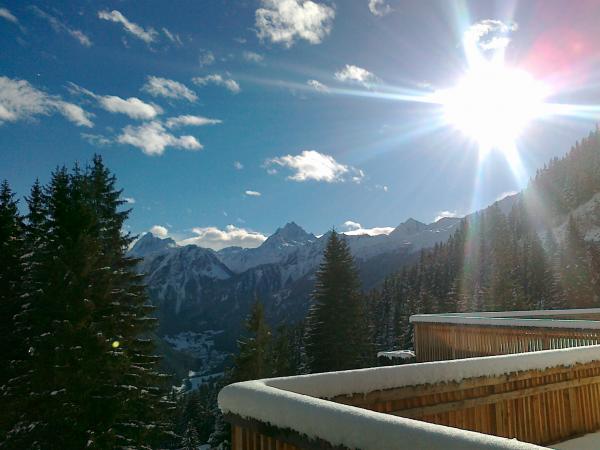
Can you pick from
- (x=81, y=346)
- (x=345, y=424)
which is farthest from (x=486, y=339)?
(x=81, y=346)

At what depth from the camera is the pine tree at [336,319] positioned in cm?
2997

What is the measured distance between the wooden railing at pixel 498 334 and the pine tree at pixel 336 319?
50.8 feet

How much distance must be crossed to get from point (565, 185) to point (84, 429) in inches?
6171

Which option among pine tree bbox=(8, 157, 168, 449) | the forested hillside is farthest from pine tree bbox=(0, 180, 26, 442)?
the forested hillside

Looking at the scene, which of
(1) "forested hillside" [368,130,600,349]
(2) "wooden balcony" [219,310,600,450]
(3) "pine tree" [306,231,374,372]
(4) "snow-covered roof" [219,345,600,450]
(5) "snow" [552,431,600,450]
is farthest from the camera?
(1) "forested hillside" [368,130,600,349]

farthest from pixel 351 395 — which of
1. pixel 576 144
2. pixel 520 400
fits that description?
pixel 576 144

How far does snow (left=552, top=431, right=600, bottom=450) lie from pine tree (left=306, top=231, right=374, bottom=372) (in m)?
23.7

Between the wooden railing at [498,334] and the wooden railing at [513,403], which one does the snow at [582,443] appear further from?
the wooden railing at [498,334]

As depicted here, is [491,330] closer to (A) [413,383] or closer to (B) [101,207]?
(A) [413,383]

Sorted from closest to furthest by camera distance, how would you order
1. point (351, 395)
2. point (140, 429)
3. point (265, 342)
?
point (351, 395) < point (140, 429) < point (265, 342)

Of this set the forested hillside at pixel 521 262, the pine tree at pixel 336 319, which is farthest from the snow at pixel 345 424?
the forested hillside at pixel 521 262

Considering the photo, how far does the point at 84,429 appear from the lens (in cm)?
1457

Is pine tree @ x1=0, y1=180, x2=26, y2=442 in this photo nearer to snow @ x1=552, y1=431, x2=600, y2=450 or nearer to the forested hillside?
snow @ x1=552, y1=431, x2=600, y2=450

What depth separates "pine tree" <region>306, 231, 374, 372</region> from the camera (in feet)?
98.3
